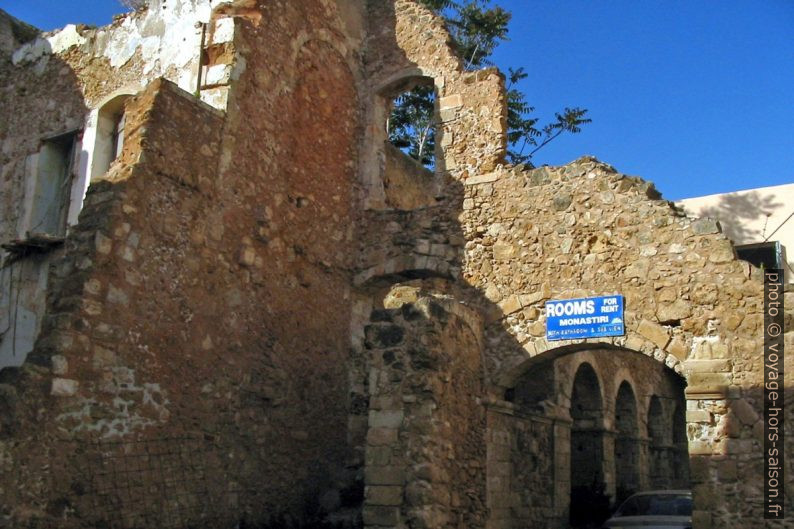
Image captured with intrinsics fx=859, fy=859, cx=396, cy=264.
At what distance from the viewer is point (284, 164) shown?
1052cm

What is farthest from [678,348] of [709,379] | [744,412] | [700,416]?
[744,412]

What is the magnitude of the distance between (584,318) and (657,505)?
3.23m

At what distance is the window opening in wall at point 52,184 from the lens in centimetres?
A: 1114

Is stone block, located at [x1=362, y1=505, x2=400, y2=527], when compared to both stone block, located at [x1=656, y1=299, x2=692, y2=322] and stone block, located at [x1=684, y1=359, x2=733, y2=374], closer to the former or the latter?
A: stone block, located at [x1=684, y1=359, x2=733, y2=374]

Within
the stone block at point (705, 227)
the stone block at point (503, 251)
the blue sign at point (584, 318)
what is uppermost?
the stone block at point (705, 227)

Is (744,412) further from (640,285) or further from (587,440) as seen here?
(587,440)

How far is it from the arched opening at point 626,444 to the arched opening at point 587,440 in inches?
52.8

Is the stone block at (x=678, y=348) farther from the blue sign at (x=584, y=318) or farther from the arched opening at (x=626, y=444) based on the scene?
the arched opening at (x=626, y=444)

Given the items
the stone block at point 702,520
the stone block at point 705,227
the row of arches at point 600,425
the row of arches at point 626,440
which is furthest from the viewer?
the row of arches at point 626,440

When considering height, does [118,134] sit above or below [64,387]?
above

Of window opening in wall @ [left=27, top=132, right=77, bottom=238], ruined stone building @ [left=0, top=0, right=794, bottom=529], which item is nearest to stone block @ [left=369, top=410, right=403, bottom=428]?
ruined stone building @ [left=0, top=0, right=794, bottom=529]

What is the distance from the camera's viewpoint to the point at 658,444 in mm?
18359

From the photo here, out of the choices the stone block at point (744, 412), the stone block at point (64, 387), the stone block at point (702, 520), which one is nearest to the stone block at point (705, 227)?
the stone block at point (744, 412)

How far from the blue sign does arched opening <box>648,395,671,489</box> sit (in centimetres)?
891
